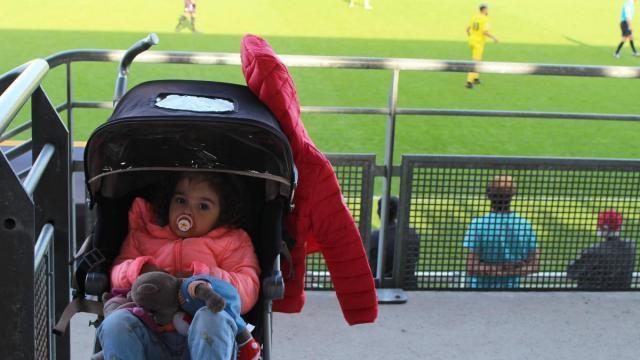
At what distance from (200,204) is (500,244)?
2.55 metres

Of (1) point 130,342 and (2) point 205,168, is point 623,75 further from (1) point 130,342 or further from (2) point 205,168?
(1) point 130,342

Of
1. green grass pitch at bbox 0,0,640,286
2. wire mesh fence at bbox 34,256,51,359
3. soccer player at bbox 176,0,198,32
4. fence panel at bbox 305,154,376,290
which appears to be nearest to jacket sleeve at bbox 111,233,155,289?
wire mesh fence at bbox 34,256,51,359

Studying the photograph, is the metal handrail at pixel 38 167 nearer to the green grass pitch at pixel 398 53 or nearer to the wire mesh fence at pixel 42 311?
the wire mesh fence at pixel 42 311

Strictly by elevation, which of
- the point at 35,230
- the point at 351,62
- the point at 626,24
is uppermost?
the point at 351,62

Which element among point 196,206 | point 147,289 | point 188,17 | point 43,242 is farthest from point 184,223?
point 188,17

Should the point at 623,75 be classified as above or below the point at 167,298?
above

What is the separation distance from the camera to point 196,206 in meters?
3.77

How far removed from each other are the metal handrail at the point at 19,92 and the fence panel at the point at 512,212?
2.85m

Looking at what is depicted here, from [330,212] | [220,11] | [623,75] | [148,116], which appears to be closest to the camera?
[148,116]

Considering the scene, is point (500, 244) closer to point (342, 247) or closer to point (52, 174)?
point (342, 247)

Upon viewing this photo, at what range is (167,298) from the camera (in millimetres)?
3328

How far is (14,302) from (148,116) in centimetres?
111

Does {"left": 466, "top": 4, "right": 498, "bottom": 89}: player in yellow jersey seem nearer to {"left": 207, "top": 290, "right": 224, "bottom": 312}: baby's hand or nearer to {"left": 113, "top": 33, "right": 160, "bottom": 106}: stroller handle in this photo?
{"left": 113, "top": 33, "right": 160, "bottom": 106}: stroller handle

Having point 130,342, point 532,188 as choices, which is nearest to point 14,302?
point 130,342
